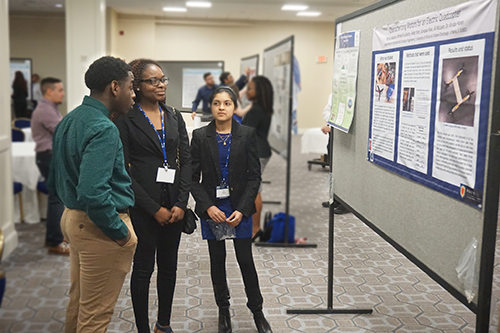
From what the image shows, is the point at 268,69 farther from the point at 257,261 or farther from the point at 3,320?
the point at 3,320

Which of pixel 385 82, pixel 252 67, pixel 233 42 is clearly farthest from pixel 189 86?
pixel 233 42

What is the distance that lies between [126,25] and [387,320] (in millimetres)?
12567

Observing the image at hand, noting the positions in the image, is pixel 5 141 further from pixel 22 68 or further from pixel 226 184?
pixel 226 184

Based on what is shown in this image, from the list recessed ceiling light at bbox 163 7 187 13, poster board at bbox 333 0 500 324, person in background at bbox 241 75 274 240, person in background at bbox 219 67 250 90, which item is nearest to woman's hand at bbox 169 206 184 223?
poster board at bbox 333 0 500 324

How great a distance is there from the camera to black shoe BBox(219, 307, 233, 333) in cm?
255

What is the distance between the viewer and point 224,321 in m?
2.57

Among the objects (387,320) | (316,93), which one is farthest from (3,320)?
(316,93)

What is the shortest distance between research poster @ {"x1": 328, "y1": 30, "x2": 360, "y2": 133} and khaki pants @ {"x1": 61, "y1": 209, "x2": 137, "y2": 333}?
4.33 ft

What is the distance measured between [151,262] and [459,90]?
1526 mm

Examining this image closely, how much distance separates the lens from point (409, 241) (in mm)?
1895

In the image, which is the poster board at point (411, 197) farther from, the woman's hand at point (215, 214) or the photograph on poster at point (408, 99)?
the woman's hand at point (215, 214)

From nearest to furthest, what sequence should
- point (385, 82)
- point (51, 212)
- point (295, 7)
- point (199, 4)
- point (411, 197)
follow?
point (51, 212), point (411, 197), point (385, 82), point (199, 4), point (295, 7)

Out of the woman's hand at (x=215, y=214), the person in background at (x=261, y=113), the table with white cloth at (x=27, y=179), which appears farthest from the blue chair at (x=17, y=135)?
the person in background at (x=261, y=113)

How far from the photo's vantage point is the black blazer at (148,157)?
2.14m
